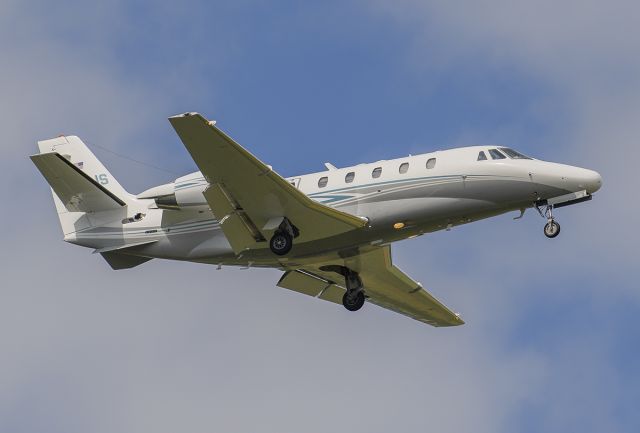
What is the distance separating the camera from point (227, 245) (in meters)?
35.1

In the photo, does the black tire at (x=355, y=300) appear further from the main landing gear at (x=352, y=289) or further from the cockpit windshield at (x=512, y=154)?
the cockpit windshield at (x=512, y=154)

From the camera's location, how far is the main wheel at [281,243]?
111 feet

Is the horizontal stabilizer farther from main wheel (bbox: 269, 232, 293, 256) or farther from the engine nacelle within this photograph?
main wheel (bbox: 269, 232, 293, 256)

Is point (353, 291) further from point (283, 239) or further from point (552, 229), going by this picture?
point (552, 229)

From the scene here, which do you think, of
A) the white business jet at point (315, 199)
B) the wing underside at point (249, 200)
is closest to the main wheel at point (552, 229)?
the white business jet at point (315, 199)

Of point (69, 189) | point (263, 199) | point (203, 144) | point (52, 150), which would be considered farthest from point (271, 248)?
point (52, 150)

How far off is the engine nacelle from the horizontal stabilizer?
9.27 ft

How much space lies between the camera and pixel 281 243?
33688 millimetres

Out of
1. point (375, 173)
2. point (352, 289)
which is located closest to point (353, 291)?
point (352, 289)

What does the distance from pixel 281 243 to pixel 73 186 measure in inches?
252

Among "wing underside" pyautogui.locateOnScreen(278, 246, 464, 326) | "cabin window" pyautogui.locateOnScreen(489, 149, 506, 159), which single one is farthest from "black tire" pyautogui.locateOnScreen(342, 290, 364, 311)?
"cabin window" pyautogui.locateOnScreen(489, 149, 506, 159)

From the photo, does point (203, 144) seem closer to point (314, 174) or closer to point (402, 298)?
point (314, 174)

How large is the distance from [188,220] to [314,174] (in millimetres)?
3549

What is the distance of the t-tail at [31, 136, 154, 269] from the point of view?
118ft
